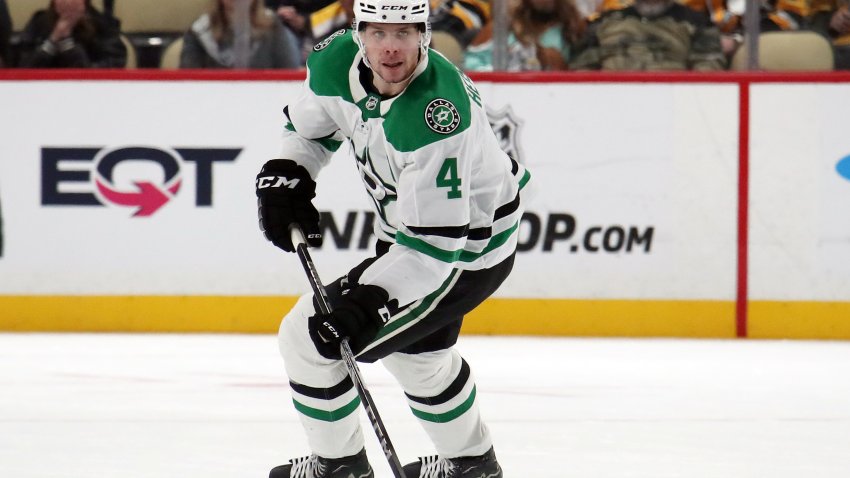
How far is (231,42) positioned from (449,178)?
3.16m

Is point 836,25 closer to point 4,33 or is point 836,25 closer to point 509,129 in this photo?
point 509,129

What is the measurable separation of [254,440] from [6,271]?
2329 mm

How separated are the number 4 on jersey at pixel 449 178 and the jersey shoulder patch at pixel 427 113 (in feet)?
0.15

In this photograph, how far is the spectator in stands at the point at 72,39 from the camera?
17.9 ft

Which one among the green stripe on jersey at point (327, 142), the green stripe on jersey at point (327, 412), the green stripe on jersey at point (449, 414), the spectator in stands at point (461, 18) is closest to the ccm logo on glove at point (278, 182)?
the green stripe on jersey at point (327, 142)

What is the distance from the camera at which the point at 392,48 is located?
2.52 m

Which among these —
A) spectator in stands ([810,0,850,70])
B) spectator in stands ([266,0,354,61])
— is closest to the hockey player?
spectator in stands ([266,0,354,61])

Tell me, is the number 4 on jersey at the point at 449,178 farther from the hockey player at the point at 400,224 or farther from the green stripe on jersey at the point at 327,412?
the green stripe on jersey at the point at 327,412

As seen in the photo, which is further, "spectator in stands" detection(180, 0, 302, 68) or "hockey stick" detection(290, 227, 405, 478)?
"spectator in stands" detection(180, 0, 302, 68)

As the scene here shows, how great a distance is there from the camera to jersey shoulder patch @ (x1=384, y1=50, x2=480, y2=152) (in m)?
2.51

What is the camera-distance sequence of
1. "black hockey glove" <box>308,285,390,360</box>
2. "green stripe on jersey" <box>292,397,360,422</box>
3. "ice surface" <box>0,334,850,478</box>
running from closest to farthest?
"black hockey glove" <box>308,285,390,360</box>, "green stripe on jersey" <box>292,397,360,422</box>, "ice surface" <box>0,334,850,478</box>

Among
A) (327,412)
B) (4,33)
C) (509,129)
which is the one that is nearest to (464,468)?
(327,412)

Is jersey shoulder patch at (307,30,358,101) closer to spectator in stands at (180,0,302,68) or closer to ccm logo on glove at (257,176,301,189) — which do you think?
ccm logo on glove at (257,176,301,189)

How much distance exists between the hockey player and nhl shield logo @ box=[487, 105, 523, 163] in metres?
2.40
